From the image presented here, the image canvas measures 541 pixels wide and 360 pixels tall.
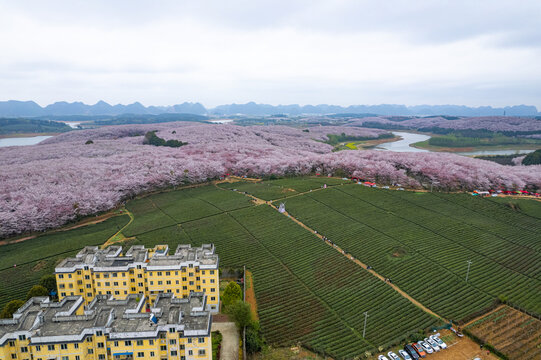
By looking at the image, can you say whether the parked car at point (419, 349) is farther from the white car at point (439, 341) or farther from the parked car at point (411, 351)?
the white car at point (439, 341)

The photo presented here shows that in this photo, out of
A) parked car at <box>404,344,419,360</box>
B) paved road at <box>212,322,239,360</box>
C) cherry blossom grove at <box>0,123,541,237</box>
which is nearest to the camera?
parked car at <box>404,344,419,360</box>

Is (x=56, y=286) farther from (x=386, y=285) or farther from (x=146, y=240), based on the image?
(x=386, y=285)

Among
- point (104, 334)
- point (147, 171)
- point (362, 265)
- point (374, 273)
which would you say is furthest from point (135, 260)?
point (147, 171)

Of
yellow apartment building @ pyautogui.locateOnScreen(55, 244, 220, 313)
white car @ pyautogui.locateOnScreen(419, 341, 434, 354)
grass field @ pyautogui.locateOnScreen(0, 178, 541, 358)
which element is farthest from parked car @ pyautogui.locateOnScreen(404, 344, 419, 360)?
yellow apartment building @ pyautogui.locateOnScreen(55, 244, 220, 313)

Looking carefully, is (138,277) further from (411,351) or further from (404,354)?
(411,351)

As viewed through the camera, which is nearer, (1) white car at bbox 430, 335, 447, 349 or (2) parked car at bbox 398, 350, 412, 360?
(2) parked car at bbox 398, 350, 412, 360

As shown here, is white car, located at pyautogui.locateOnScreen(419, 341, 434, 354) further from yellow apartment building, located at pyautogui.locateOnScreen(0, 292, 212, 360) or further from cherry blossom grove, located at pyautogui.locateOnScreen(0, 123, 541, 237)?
cherry blossom grove, located at pyautogui.locateOnScreen(0, 123, 541, 237)

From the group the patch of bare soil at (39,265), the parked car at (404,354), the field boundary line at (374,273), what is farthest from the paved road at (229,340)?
the patch of bare soil at (39,265)
